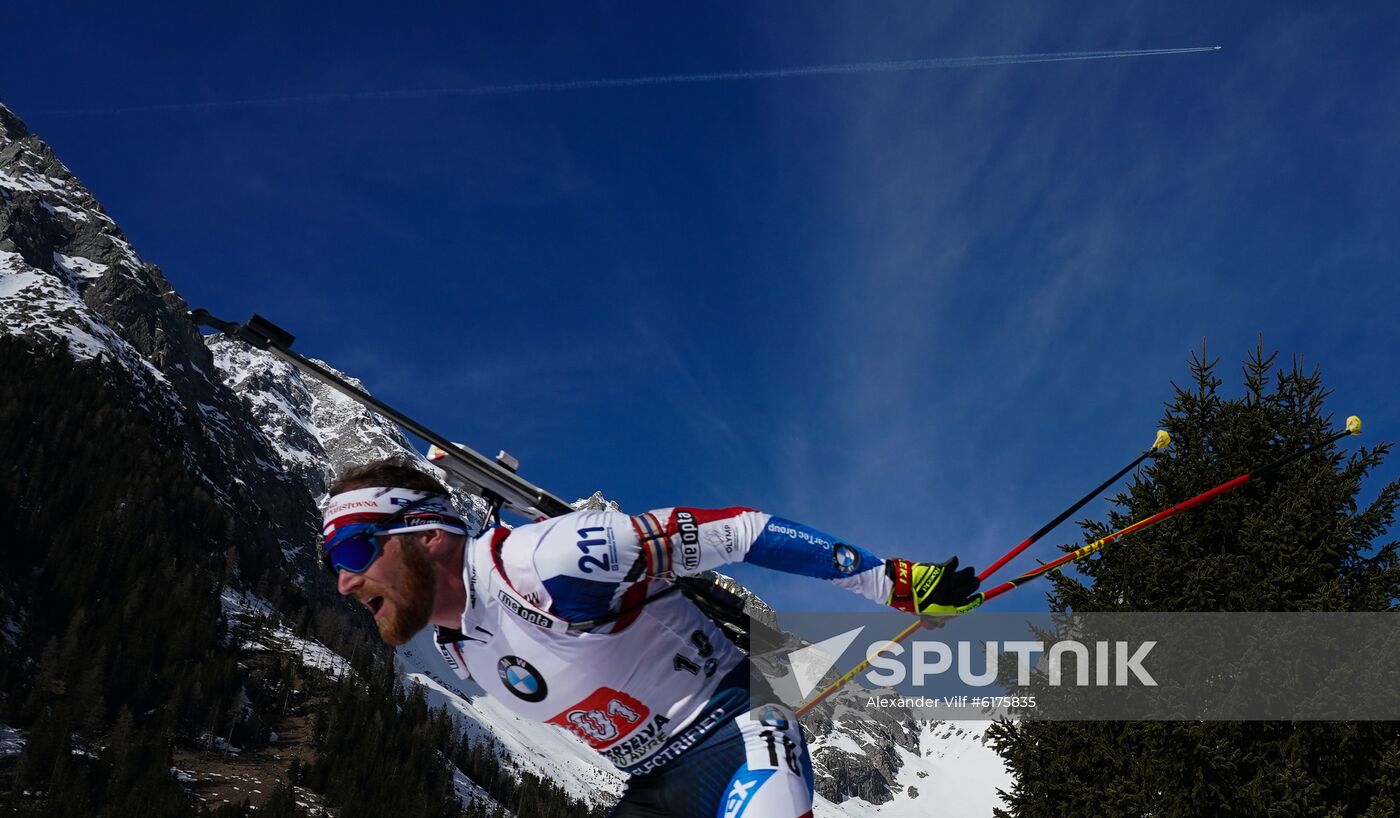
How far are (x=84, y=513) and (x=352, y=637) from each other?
4875cm

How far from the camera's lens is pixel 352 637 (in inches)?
5595

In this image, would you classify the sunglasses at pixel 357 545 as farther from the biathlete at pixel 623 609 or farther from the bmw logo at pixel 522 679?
the bmw logo at pixel 522 679

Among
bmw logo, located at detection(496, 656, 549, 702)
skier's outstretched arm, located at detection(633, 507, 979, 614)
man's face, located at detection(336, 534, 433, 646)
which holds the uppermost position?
skier's outstretched arm, located at detection(633, 507, 979, 614)

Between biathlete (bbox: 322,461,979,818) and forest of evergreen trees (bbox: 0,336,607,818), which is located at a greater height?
forest of evergreen trees (bbox: 0,336,607,818)

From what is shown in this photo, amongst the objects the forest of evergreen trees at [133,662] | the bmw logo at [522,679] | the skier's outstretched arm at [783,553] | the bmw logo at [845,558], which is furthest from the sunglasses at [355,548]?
the forest of evergreen trees at [133,662]

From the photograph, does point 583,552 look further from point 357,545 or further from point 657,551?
point 357,545

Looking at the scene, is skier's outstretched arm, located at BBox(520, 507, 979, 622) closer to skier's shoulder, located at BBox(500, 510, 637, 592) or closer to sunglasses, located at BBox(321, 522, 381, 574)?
skier's shoulder, located at BBox(500, 510, 637, 592)

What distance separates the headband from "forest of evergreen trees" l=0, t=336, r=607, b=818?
71.2 meters

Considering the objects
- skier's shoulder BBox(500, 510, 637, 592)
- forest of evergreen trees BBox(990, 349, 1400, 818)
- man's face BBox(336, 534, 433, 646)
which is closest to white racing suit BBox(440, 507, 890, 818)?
skier's shoulder BBox(500, 510, 637, 592)

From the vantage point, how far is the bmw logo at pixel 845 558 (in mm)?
3895

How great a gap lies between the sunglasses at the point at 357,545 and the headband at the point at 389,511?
1cm

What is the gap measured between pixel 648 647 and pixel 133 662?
10256cm

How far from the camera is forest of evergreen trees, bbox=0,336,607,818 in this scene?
7369 cm

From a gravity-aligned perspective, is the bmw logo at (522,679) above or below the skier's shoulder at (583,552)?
below
